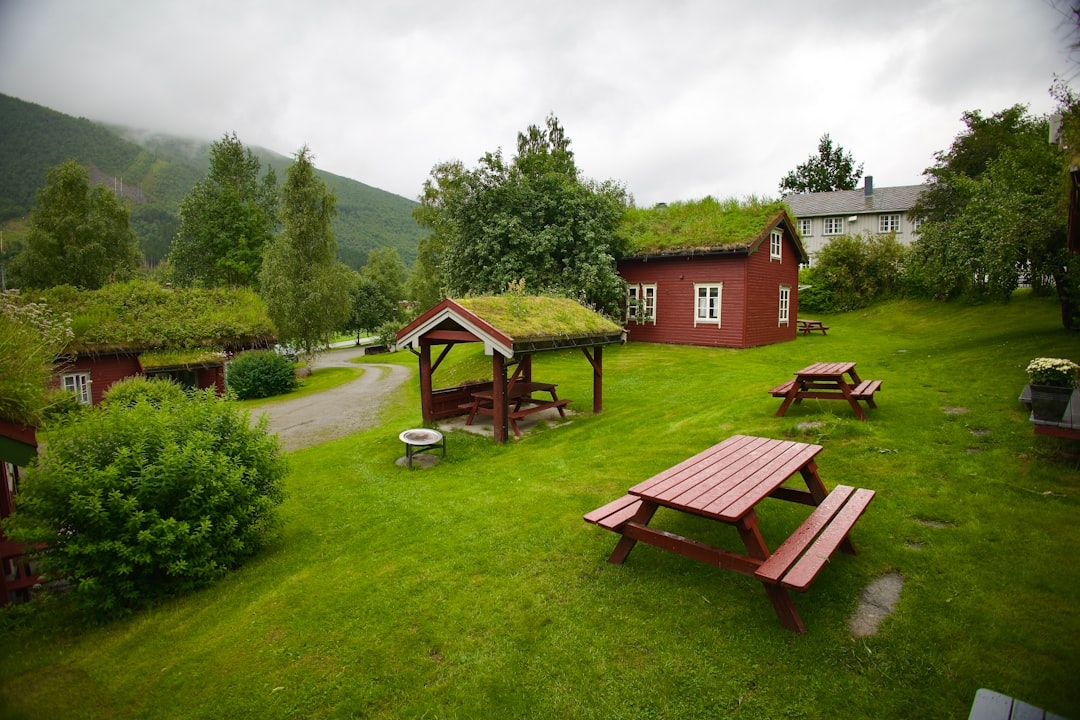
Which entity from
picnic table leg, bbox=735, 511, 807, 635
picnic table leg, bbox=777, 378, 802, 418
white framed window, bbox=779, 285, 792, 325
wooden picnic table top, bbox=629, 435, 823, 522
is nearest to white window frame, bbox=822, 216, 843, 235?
white framed window, bbox=779, 285, 792, 325

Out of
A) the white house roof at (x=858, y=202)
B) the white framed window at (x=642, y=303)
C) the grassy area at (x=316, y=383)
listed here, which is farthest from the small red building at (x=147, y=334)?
the white house roof at (x=858, y=202)

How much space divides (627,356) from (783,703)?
18641mm

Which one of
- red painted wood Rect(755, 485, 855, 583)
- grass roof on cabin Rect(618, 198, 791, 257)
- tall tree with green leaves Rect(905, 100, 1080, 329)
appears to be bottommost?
red painted wood Rect(755, 485, 855, 583)

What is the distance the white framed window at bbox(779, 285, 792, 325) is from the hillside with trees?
25286 millimetres

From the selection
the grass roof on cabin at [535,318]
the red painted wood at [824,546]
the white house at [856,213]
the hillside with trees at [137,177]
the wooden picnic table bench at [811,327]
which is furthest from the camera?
the white house at [856,213]

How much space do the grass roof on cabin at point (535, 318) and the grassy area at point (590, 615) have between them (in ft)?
10.1

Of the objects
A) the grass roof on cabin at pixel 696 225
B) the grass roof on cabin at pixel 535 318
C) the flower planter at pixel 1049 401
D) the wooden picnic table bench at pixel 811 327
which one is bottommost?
the flower planter at pixel 1049 401

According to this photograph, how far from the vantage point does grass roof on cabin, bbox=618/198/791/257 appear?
883 inches

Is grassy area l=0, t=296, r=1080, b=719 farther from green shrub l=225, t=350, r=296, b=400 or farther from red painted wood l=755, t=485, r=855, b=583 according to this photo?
green shrub l=225, t=350, r=296, b=400

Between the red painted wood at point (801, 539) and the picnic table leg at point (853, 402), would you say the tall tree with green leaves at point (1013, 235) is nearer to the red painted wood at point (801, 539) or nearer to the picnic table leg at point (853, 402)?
the picnic table leg at point (853, 402)

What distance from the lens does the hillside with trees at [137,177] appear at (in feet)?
30.3

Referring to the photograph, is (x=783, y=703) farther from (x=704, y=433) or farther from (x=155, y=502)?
(x=704, y=433)

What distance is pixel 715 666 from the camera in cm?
342

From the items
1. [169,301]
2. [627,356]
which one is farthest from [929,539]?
[169,301]
